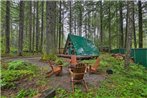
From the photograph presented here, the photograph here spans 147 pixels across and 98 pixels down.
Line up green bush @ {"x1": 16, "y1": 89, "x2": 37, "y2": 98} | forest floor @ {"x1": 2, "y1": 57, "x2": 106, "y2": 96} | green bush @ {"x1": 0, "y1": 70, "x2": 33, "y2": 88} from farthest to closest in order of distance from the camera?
green bush @ {"x1": 0, "y1": 70, "x2": 33, "y2": 88}, forest floor @ {"x1": 2, "y1": 57, "x2": 106, "y2": 96}, green bush @ {"x1": 16, "y1": 89, "x2": 37, "y2": 98}

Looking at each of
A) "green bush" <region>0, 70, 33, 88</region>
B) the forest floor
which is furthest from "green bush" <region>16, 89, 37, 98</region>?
"green bush" <region>0, 70, 33, 88</region>

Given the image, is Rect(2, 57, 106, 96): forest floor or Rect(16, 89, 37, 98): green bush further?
Rect(2, 57, 106, 96): forest floor

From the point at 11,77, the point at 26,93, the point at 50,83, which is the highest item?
the point at 11,77

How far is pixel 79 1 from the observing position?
32.6m

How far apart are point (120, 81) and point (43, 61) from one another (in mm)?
6172

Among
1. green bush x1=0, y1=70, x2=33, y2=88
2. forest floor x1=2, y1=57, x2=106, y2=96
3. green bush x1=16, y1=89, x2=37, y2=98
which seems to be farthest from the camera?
green bush x1=0, y1=70, x2=33, y2=88

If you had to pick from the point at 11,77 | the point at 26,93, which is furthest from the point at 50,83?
the point at 11,77

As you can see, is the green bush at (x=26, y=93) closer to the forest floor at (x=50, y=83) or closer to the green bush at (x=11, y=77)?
the forest floor at (x=50, y=83)

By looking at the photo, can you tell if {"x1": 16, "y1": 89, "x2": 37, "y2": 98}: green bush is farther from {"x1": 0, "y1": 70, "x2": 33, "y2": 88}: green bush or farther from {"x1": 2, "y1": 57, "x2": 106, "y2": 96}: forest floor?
{"x1": 0, "y1": 70, "x2": 33, "y2": 88}: green bush

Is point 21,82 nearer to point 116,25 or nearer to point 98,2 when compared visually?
point 98,2

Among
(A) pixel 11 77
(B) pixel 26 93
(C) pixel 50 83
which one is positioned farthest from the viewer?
(A) pixel 11 77

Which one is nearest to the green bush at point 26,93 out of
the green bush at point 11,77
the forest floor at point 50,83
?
the forest floor at point 50,83

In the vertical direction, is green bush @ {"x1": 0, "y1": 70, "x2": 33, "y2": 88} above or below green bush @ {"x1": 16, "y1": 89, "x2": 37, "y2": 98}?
above

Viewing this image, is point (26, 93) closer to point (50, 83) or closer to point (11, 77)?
point (50, 83)
